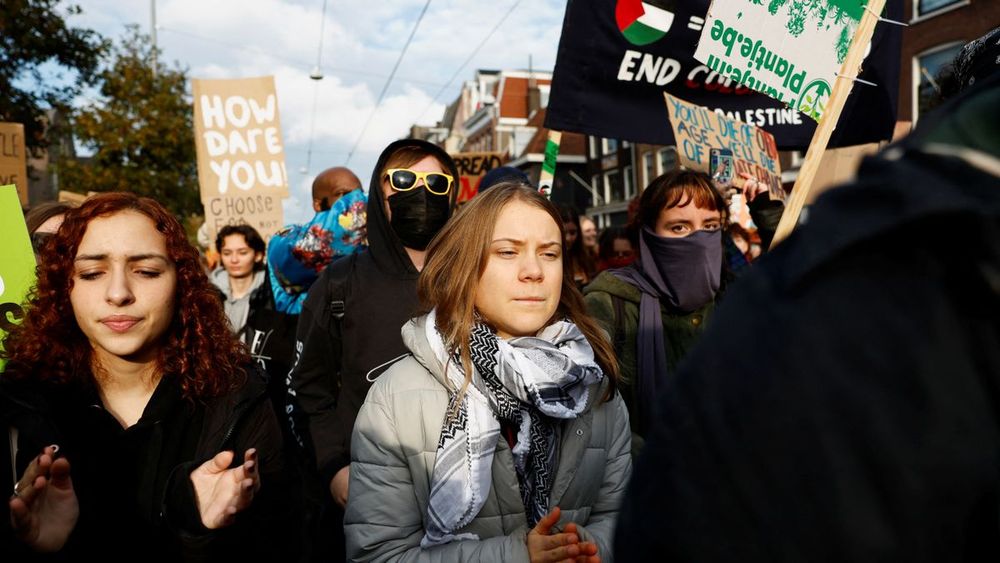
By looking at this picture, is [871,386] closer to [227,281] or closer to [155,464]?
[155,464]

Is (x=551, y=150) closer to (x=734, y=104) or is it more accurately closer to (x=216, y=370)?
(x=734, y=104)

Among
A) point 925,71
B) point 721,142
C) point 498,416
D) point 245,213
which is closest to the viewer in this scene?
point 498,416

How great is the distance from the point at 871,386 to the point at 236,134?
23.5 feet

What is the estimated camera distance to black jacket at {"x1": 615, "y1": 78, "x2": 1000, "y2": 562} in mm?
523

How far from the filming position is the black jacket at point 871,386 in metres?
0.52

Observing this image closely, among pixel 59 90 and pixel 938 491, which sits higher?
pixel 59 90

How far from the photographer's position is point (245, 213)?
6914 mm

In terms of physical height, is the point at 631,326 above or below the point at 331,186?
below

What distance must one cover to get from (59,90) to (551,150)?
12.8 meters

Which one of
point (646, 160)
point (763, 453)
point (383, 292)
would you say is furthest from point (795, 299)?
point (646, 160)

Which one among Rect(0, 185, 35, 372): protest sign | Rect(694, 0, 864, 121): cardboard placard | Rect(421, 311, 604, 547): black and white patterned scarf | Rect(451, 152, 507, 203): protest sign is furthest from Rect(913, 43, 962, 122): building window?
Rect(0, 185, 35, 372): protest sign

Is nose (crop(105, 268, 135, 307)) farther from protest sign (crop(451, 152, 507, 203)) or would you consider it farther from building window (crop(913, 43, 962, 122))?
building window (crop(913, 43, 962, 122))

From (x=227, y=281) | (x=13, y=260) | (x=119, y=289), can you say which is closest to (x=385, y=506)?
(x=119, y=289)

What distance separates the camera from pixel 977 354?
53cm
